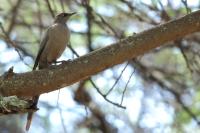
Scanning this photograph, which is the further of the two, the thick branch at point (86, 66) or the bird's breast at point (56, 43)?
the bird's breast at point (56, 43)

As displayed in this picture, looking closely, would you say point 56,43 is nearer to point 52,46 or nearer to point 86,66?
point 52,46

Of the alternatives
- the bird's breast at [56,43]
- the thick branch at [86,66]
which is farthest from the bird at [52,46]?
the thick branch at [86,66]

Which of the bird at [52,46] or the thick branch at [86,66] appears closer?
the thick branch at [86,66]

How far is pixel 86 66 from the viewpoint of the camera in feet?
13.6

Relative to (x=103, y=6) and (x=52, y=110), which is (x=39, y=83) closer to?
(x=103, y=6)

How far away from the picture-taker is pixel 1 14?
8.62m

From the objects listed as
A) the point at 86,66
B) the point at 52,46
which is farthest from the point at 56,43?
the point at 86,66

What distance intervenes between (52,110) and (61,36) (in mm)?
4412

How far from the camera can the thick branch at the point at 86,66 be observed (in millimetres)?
4156

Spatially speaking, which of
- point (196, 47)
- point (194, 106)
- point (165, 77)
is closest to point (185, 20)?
point (196, 47)

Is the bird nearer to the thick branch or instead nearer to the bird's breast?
the bird's breast

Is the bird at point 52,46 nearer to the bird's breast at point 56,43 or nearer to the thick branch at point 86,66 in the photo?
the bird's breast at point 56,43

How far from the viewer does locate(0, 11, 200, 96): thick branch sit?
416cm

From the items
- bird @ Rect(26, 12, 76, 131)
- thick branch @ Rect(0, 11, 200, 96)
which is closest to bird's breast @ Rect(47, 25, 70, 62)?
bird @ Rect(26, 12, 76, 131)
